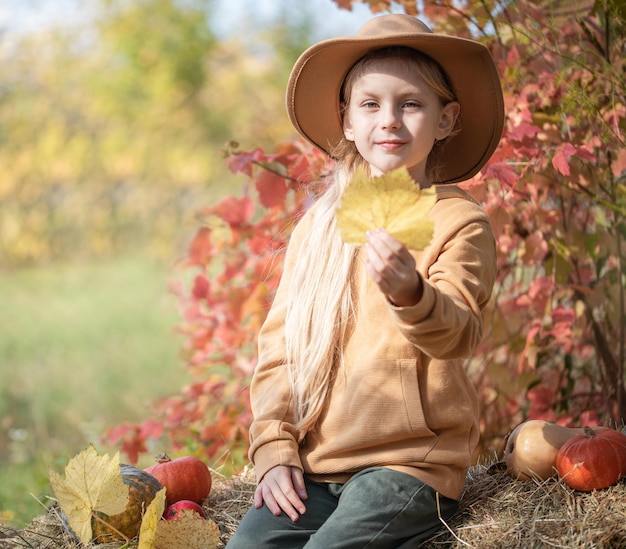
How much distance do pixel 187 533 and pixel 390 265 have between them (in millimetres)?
1008

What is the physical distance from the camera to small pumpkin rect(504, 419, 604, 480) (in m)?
2.24

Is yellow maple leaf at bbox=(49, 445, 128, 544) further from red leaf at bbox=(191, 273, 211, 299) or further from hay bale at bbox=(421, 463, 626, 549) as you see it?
red leaf at bbox=(191, 273, 211, 299)

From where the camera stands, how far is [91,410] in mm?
5816

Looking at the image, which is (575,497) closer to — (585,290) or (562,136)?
(585,290)

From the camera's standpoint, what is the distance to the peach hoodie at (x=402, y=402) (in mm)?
2008

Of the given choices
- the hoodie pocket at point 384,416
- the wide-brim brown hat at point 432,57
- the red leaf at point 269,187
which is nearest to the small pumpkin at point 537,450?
the hoodie pocket at point 384,416

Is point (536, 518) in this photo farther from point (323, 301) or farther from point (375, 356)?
point (323, 301)

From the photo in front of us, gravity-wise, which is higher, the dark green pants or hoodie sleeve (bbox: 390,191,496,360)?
hoodie sleeve (bbox: 390,191,496,360)

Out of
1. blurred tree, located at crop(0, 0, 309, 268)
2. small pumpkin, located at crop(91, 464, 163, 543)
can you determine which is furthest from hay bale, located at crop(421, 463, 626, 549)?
blurred tree, located at crop(0, 0, 309, 268)

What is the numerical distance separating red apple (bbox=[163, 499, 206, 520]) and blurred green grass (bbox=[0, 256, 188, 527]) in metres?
0.76

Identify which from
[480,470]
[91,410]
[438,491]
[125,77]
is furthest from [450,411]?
[125,77]

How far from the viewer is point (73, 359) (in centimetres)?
679

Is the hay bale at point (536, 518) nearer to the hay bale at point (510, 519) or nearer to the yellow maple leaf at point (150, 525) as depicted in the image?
the hay bale at point (510, 519)

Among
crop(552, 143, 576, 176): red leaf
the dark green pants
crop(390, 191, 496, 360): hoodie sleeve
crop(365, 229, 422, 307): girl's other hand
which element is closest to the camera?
crop(365, 229, 422, 307): girl's other hand
